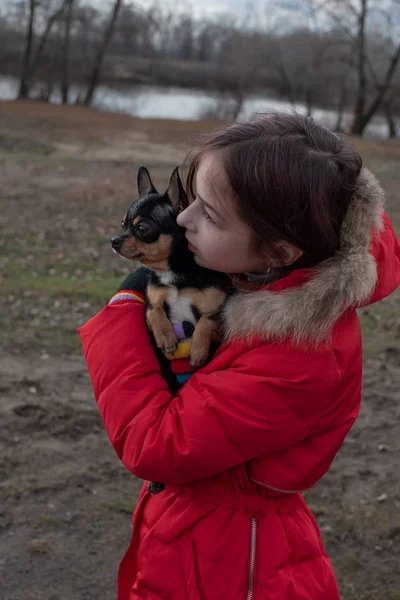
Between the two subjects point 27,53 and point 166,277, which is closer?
point 166,277

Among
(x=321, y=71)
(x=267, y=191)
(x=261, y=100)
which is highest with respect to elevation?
(x=267, y=191)

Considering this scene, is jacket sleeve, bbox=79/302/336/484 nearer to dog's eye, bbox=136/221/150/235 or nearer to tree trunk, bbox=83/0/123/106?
dog's eye, bbox=136/221/150/235

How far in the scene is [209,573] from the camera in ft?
5.29

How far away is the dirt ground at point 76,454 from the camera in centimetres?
304

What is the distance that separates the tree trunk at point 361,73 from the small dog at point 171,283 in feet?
85.5

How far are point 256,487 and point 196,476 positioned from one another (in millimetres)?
174

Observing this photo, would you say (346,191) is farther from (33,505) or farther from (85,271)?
(85,271)

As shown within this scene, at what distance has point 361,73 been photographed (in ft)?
86.1

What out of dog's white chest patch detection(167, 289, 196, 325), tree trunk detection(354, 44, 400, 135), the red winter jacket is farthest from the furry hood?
tree trunk detection(354, 44, 400, 135)

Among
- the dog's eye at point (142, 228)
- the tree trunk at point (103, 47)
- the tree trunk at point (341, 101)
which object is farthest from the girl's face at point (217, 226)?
the tree trunk at point (341, 101)

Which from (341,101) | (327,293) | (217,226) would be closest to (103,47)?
(341,101)

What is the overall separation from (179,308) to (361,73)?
2658cm

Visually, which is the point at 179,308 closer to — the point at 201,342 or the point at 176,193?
the point at 201,342

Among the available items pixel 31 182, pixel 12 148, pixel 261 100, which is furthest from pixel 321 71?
pixel 31 182
